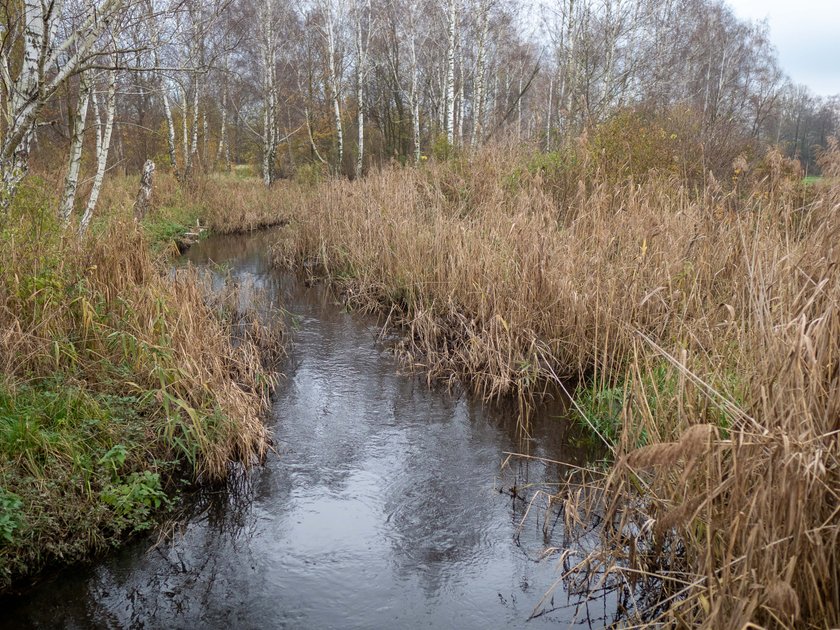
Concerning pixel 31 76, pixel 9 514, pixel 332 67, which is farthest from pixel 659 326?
pixel 332 67

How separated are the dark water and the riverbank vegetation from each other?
0.23 m

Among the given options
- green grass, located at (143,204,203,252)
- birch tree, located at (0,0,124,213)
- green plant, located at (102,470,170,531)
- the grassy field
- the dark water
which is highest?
birch tree, located at (0,0,124,213)

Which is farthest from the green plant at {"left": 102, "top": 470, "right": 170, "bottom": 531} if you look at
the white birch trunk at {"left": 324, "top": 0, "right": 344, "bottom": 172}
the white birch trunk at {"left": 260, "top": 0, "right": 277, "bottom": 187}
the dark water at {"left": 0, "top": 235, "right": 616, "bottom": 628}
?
the white birch trunk at {"left": 260, "top": 0, "right": 277, "bottom": 187}

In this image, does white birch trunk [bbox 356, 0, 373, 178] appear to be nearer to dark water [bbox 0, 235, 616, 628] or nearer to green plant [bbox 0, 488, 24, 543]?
dark water [bbox 0, 235, 616, 628]

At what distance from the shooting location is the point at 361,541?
3691mm

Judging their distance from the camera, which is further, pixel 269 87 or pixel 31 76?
pixel 269 87

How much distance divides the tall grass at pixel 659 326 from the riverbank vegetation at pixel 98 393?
2280 mm

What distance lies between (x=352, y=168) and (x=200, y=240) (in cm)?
796

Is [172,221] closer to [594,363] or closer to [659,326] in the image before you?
[594,363]

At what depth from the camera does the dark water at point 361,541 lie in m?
3.11

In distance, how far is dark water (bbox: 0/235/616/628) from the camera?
10.2ft

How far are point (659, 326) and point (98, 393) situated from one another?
3.97 meters

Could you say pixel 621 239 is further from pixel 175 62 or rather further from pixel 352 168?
pixel 352 168

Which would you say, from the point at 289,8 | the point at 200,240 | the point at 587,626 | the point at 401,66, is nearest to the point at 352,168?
the point at 401,66
